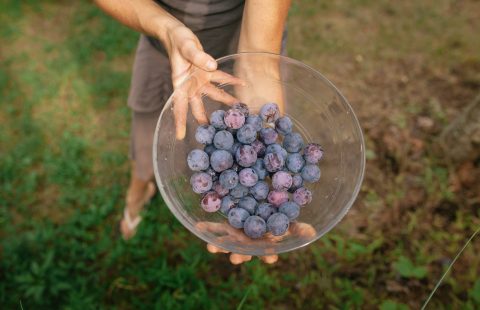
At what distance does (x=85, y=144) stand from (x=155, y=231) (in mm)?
839

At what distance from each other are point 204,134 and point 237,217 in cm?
30

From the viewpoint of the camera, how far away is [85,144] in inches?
106

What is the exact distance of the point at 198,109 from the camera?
1410 millimetres

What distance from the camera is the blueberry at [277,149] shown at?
1.34 m

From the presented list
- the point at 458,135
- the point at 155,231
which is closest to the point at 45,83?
the point at 155,231

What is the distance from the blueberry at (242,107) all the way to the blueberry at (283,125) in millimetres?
110

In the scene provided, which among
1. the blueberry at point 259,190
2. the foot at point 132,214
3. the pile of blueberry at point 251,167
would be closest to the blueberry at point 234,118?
the pile of blueberry at point 251,167

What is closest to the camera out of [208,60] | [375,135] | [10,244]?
[208,60]

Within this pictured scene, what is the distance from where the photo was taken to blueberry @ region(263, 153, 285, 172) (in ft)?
4.30

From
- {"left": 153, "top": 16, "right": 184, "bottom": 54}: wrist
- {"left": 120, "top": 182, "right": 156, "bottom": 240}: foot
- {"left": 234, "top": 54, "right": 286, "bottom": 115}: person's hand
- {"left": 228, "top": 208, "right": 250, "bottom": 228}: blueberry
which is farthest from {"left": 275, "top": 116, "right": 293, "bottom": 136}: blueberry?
{"left": 120, "top": 182, "right": 156, "bottom": 240}: foot

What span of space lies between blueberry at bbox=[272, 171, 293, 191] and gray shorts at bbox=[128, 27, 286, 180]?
0.71 m

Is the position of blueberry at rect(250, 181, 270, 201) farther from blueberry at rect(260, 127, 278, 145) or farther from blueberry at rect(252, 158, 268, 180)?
blueberry at rect(260, 127, 278, 145)

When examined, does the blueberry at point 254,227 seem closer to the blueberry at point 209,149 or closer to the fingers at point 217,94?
the blueberry at point 209,149

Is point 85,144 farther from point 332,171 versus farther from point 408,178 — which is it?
point 408,178
